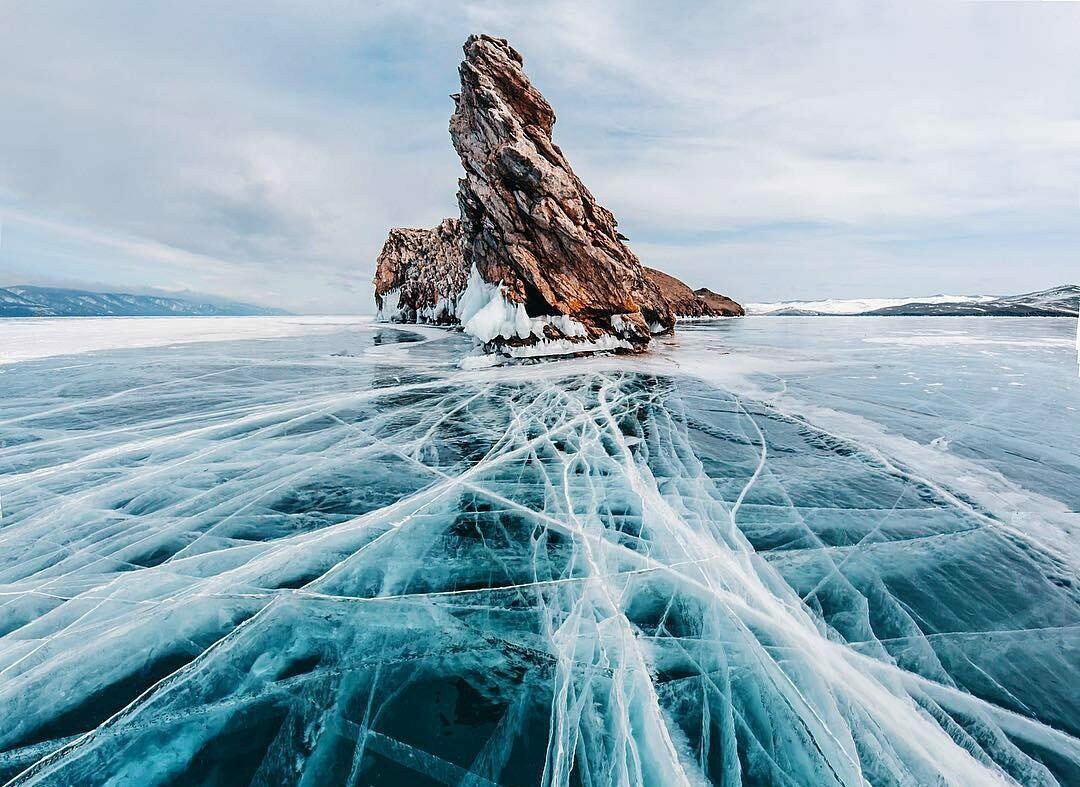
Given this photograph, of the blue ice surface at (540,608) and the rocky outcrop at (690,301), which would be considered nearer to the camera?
the blue ice surface at (540,608)

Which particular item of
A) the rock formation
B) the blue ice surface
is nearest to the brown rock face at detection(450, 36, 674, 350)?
the rock formation

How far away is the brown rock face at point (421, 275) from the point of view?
47.9m

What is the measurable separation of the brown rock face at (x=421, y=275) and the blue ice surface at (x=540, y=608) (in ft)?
139

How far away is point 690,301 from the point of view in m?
88.9

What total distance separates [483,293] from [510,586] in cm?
2021

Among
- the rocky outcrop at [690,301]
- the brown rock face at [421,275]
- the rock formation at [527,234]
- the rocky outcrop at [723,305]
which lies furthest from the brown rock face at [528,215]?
the rocky outcrop at [723,305]

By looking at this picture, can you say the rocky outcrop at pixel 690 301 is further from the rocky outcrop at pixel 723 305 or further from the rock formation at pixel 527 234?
the rock formation at pixel 527 234

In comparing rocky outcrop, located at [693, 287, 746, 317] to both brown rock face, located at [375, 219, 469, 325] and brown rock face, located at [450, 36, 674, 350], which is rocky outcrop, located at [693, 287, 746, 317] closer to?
brown rock face, located at [375, 219, 469, 325]

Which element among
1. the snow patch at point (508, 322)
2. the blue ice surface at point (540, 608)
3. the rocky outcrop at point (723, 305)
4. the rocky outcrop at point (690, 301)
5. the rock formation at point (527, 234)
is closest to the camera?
the blue ice surface at point (540, 608)

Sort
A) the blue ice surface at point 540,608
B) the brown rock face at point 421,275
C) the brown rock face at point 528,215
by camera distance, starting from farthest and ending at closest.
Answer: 1. the brown rock face at point 421,275
2. the brown rock face at point 528,215
3. the blue ice surface at point 540,608

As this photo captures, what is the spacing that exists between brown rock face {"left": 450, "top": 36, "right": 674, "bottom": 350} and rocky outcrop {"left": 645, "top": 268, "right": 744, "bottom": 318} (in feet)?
160

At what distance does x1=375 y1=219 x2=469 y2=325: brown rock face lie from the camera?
157ft

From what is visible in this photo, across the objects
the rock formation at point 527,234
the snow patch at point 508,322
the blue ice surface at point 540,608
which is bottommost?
the blue ice surface at point 540,608

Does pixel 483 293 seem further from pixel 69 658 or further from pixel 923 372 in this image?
pixel 69 658
